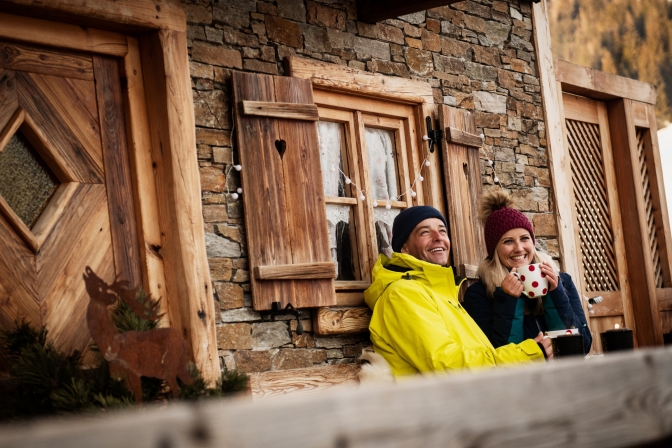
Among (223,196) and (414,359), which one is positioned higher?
(223,196)

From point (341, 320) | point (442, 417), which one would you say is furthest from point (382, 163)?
point (442, 417)

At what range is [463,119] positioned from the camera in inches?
205

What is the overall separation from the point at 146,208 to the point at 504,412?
7.65 feet

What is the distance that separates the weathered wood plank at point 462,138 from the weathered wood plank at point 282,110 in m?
0.97

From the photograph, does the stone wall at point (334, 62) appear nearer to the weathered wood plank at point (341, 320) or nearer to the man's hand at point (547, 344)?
the weathered wood plank at point (341, 320)

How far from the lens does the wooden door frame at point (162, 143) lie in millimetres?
3611

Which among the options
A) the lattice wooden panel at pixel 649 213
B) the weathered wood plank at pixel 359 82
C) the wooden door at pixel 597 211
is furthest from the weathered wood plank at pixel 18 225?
the lattice wooden panel at pixel 649 213

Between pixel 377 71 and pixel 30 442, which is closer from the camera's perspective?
pixel 30 442

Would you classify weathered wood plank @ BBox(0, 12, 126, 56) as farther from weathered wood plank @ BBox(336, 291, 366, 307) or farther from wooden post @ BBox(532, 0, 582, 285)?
wooden post @ BBox(532, 0, 582, 285)

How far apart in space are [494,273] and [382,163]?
877 millimetres

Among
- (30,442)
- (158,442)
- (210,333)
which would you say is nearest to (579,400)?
(158,442)

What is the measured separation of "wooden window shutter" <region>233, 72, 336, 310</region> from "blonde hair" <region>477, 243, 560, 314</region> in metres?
0.87

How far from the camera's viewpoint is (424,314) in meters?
3.99

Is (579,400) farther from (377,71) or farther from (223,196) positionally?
(377,71)
